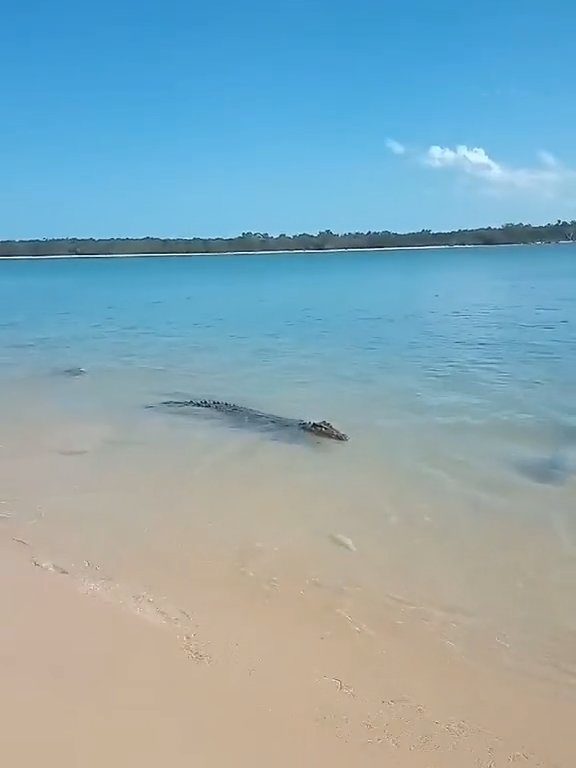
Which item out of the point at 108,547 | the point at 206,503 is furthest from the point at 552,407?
the point at 108,547

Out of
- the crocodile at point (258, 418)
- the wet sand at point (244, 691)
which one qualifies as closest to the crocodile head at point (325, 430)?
the crocodile at point (258, 418)

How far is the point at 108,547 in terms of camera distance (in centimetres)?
528

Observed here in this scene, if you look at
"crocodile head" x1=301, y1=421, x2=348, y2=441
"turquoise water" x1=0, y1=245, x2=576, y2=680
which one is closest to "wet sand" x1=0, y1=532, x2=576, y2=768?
"turquoise water" x1=0, y1=245, x2=576, y2=680

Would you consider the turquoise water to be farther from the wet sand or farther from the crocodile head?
the wet sand

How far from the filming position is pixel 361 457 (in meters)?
7.77

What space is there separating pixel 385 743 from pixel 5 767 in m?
1.58

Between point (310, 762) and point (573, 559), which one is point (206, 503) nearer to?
point (573, 559)

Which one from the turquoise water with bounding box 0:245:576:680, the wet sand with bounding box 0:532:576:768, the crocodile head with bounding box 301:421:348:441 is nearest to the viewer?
the wet sand with bounding box 0:532:576:768

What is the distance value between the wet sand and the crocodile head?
4.12 m

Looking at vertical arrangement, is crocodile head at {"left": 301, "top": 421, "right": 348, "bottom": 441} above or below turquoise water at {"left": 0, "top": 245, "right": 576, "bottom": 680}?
above

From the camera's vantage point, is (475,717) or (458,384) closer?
(475,717)

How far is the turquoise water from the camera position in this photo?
5.04m

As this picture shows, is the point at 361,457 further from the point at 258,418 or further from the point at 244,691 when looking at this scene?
the point at 244,691

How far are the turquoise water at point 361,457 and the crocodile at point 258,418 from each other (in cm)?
35
